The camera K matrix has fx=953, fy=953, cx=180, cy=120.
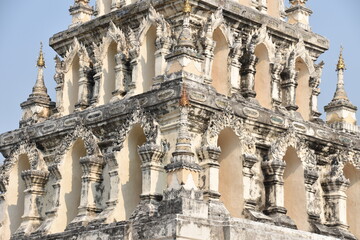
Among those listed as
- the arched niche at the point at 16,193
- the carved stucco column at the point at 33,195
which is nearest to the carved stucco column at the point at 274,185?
the carved stucco column at the point at 33,195

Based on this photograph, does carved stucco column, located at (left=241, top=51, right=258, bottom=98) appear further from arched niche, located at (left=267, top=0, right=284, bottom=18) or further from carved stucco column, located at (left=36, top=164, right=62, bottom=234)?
carved stucco column, located at (left=36, top=164, right=62, bottom=234)

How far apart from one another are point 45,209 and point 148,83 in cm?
464

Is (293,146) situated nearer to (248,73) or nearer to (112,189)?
(248,73)

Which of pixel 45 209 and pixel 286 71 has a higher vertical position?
pixel 286 71

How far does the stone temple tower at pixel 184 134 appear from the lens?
76.9 ft

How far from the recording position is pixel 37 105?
29.1 metres

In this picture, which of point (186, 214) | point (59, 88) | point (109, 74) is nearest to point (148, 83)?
point (109, 74)

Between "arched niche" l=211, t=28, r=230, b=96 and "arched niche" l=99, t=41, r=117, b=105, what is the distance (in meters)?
3.09

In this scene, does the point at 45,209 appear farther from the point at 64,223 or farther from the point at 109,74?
the point at 109,74

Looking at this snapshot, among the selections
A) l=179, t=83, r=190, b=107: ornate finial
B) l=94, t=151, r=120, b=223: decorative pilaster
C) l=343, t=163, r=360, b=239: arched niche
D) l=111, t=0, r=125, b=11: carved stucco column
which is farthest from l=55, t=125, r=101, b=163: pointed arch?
l=343, t=163, r=360, b=239: arched niche

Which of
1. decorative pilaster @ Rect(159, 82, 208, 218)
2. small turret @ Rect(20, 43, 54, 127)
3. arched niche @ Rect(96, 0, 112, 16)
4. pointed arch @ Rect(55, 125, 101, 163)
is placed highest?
arched niche @ Rect(96, 0, 112, 16)

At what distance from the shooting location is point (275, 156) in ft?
83.5

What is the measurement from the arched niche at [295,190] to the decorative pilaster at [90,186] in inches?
203

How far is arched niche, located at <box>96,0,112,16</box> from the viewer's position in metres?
29.2
